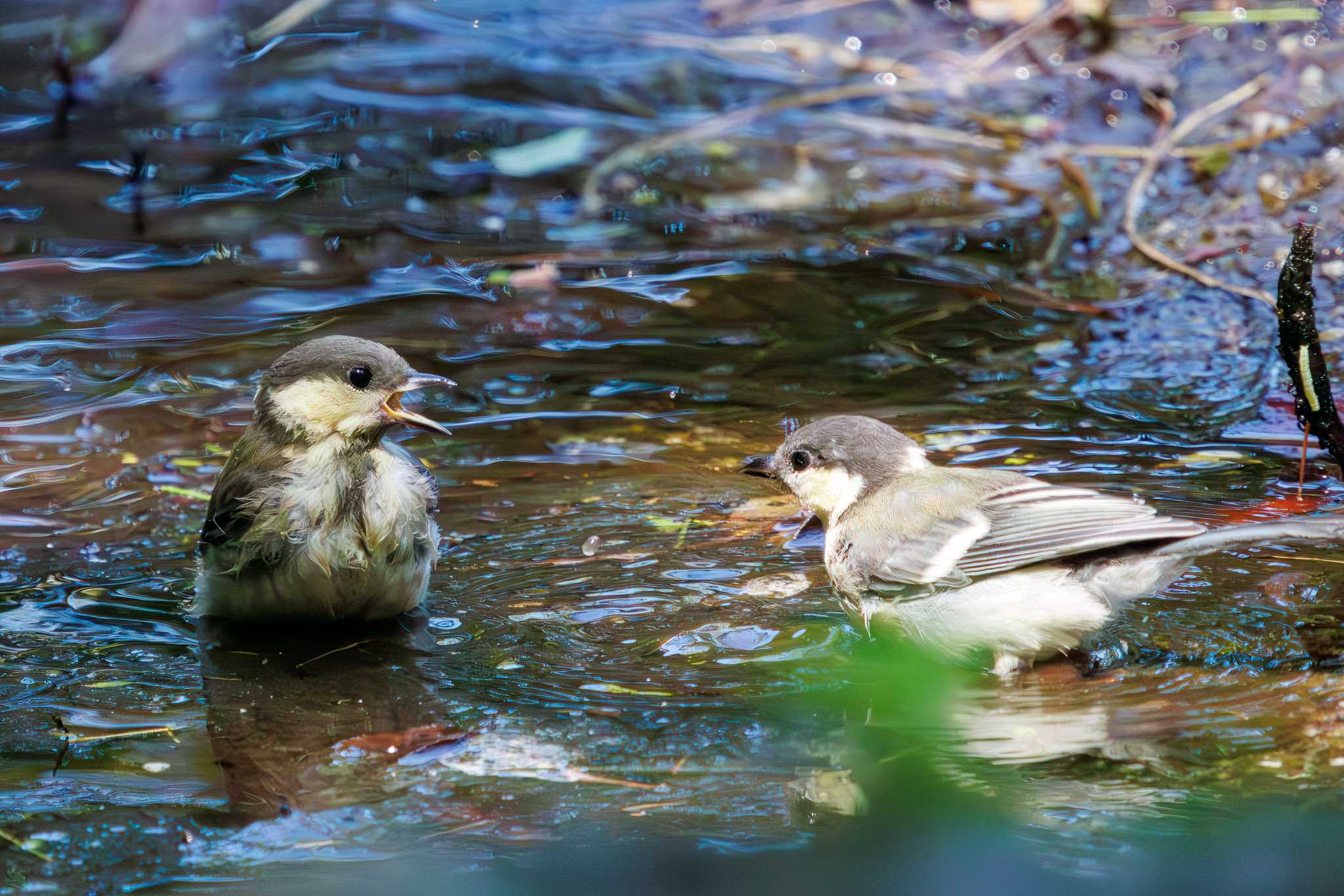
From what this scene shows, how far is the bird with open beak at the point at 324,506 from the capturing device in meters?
4.72

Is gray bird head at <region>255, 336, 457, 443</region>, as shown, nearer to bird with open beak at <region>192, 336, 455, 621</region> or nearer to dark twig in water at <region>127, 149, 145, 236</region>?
bird with open beak at <region>192, 336, 455, 621</region>

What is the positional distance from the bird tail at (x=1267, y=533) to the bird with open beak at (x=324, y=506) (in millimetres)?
2311

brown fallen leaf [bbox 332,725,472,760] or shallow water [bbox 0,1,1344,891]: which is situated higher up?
shallow water [bbox 0,1,1344,891]

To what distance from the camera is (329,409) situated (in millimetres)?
4836

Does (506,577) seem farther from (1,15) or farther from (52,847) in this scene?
(1,15)

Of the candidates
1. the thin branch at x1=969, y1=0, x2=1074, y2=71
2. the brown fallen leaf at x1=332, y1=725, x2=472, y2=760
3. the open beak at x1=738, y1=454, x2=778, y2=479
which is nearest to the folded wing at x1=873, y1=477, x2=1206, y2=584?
the open beak at x1=738, y1=454, x2=778, y2=479

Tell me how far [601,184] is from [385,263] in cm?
170

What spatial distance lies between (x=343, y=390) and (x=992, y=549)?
213cm

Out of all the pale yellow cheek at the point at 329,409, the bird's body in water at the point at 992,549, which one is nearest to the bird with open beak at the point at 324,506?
the pale yellow cheek at the point at 329,409

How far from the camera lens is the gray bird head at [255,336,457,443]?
4812mm

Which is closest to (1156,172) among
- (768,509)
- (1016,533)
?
(768,509)

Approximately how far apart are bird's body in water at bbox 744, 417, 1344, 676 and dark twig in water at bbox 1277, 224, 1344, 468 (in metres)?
0.61

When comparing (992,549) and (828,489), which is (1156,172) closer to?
(828,489)

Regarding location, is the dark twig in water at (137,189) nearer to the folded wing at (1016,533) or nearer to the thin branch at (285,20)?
the thin branch at (285,20)
